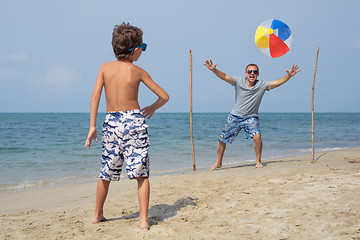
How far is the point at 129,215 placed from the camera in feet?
12.1

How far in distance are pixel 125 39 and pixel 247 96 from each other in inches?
151

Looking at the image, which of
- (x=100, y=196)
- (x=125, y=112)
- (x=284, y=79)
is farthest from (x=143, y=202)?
(x=284, y=79)

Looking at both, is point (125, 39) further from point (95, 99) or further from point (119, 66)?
point (95, 99)

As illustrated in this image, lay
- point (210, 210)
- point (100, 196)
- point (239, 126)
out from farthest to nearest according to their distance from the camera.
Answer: point (239, 126) → point (210, 210) → point (100, 196)

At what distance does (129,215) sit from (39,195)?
2542mm

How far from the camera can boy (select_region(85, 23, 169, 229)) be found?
117 inches

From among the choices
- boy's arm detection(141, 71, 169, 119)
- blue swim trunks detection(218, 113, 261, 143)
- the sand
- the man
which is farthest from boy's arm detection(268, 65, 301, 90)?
boy's arm detection(141, 71, 169, 119)

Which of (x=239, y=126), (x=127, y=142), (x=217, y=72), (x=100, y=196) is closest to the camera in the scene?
(x=127, y=142)

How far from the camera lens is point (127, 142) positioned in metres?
2.97

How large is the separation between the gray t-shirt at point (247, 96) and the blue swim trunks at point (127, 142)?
3.73m

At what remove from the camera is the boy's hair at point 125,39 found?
118 inches

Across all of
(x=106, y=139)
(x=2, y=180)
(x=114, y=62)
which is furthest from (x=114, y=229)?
(x=2, y=180)

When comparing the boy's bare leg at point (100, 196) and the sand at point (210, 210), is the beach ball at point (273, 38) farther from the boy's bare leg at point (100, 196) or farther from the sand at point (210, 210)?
the boy's bare leg at point (100, 196)

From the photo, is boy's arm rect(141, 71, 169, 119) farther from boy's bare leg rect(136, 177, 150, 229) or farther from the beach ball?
the beach ball
